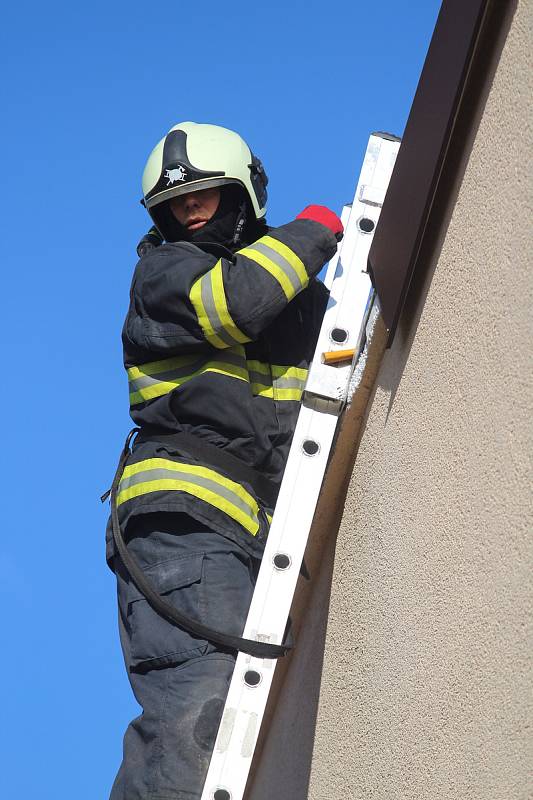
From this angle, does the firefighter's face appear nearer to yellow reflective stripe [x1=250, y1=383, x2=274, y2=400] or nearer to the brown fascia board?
yellow reflective stripe [x1=250, y1=383, x2=274, y2=400]

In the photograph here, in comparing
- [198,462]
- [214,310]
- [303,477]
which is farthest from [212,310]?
[303,477]

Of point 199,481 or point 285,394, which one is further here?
point 285,394

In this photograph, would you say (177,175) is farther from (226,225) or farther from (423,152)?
(423,152)

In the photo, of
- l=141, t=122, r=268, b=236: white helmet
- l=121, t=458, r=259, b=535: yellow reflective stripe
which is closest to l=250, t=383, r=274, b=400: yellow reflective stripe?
l=121, t=458, r=259, b=535: yellow reflective stripe

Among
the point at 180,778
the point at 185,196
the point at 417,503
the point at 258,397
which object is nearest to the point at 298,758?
the point at 180,778

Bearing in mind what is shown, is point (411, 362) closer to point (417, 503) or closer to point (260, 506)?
point (417, 503)

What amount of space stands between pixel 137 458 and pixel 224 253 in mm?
741

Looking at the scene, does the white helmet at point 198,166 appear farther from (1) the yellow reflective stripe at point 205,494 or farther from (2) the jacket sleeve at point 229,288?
(1) the yellow reflective stripe at point 205,494

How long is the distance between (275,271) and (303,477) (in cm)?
64

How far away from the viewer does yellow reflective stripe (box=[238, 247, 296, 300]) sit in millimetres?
3328

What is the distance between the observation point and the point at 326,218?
3451 mm

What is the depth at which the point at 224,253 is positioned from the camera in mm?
3719

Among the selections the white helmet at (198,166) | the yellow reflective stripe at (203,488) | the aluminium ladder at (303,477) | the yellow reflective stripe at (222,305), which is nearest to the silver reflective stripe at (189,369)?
the yellow reflective stripe at (222,305)

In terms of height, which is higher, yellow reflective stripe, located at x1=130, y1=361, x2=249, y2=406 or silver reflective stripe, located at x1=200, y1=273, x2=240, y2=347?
silver reflective stripe, located at x1=200, y1=273, x2=240, y2=347
